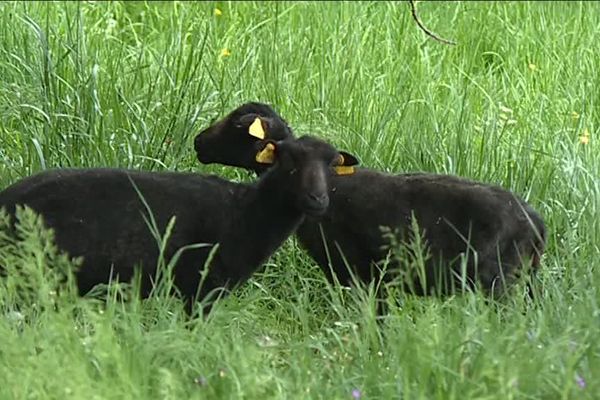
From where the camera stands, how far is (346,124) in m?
7.48

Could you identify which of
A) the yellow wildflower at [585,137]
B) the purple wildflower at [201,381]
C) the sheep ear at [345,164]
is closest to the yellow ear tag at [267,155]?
the sheep ear at [345,164]

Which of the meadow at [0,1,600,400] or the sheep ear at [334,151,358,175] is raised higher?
the sheep ear at [334,151,358,175]

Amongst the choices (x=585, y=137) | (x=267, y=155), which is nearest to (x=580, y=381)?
(x=267, y=155)

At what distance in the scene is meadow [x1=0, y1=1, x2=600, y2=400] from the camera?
471 cm

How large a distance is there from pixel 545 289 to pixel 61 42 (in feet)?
10.4

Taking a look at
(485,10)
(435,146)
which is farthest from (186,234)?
(485,10)


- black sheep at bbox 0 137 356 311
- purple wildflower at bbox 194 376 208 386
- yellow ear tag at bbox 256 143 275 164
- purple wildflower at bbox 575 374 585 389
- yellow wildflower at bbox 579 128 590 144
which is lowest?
purple wildflower at bbox 575 374 585 389

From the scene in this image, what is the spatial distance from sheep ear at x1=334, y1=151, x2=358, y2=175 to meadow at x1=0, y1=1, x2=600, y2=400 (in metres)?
0.54

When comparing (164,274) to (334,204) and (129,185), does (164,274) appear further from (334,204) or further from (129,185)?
(334,204)

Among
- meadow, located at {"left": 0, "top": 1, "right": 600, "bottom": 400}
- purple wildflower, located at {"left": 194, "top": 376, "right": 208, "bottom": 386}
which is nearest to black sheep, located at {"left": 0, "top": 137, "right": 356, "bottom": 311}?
meadow, located at {"left": 0, "top": 1, "right": 600, "bottom": 400}

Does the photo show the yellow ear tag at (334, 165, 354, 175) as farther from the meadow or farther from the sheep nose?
the meadow

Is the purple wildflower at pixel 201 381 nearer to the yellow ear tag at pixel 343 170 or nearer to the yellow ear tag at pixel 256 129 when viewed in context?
the yellow ear tag at pixel 343 170

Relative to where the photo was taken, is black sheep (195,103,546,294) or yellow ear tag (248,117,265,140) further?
yellow ear tag (248,117,265,140)

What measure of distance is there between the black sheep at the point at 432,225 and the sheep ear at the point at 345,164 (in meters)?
0.05
